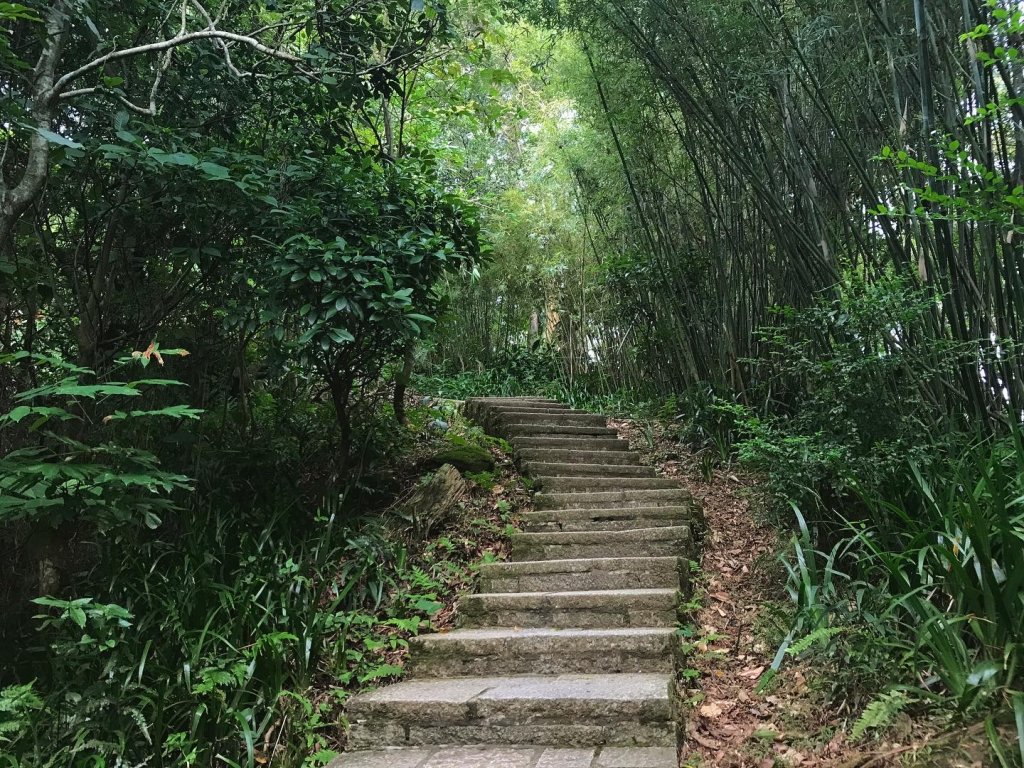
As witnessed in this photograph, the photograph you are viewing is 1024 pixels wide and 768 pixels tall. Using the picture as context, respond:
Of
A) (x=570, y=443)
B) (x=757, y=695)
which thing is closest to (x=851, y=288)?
(x=757, y=695)

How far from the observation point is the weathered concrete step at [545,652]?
2691 millimetres

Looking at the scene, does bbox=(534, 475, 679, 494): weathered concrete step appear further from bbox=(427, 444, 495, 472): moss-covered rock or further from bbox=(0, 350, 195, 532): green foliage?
bbox=(0, 350, 195, 532): green foliage

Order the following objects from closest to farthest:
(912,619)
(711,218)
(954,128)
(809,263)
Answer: (912,619), (954,128), (809,263), (711,218)

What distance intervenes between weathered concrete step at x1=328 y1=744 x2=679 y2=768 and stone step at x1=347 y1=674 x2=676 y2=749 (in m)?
0.04

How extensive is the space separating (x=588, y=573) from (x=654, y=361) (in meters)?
3.31

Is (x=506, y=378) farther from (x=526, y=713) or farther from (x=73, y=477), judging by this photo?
(x=73, y=477)

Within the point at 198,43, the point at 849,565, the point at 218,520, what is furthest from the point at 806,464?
→ the point at 198,43

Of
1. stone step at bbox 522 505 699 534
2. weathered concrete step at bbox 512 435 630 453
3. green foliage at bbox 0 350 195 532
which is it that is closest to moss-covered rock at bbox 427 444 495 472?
weathered concrete step at bbox 512 435 630 453

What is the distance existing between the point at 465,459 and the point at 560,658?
201 centimetres

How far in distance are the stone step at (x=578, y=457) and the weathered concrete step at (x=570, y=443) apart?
7 cm

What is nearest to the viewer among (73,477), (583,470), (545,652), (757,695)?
(73,477)

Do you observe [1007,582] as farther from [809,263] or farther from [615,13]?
[615,13]

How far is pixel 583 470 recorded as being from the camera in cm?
496

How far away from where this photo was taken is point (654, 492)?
14.1 feet
